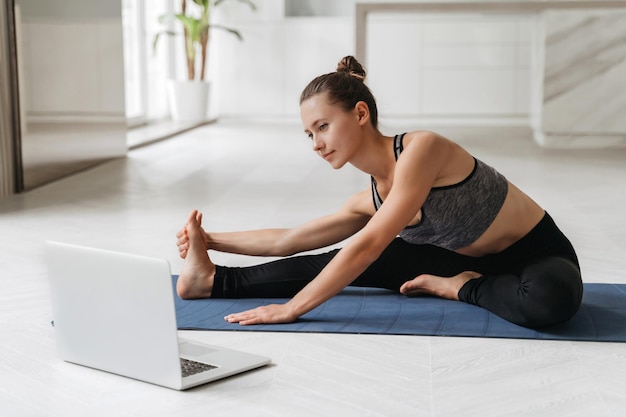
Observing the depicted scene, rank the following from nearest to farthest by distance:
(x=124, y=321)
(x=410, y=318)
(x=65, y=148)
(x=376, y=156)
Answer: (x=124, y=321)
(x=376, y=156)
(x=410, y=318)
(x=65, y=148)

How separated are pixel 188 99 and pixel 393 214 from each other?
22.6 feet

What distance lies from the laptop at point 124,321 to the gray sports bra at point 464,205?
1.90ft

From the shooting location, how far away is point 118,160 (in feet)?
20.5

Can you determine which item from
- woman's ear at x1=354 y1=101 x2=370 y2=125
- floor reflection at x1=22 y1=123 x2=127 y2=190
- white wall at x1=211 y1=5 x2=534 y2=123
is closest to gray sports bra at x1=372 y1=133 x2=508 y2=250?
woman's ear at x1=354 y1=101 x2=370 y2=125

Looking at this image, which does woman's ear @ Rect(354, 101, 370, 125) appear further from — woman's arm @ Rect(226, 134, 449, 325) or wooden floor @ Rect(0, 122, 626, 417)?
wooden floor @ Rect(0, 122, 626, 417)

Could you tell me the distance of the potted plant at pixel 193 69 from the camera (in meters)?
8.65

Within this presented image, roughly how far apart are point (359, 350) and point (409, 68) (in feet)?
23.3

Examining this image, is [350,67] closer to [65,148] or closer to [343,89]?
[343,89]

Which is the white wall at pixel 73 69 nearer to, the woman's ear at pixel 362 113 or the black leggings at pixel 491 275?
the black leggings at pixel 491 275

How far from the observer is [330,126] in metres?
2.21

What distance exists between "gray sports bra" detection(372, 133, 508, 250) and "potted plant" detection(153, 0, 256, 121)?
21.3ft

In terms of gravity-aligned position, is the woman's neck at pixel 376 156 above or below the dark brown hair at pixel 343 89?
below

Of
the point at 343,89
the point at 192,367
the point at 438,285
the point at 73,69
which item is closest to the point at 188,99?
the point at 73,69

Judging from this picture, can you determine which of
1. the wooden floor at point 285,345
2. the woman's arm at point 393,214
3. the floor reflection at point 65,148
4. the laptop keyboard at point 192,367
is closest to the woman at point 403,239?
the woman's arm at point 393,214
